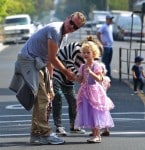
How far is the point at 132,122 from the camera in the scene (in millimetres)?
12383

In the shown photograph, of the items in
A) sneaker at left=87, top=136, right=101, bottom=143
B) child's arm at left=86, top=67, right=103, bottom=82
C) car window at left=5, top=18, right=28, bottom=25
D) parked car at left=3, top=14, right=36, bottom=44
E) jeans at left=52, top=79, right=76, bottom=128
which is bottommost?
parked car at left=3, top=14, right=36, bottom=44

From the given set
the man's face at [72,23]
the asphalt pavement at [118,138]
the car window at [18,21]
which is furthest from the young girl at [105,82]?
the car window at [18,21]

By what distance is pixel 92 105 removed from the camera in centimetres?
1027

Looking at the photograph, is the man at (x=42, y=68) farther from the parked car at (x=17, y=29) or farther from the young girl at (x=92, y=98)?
the parked car at (x=17, y=29)

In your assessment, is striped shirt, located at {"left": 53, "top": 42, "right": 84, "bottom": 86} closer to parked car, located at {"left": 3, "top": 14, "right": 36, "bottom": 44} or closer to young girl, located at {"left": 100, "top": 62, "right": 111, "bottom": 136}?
young girl, located at {"left": 100, "top": 62, "right": 111, "bottom": 136}

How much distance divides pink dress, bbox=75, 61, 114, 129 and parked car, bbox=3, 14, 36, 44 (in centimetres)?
4108

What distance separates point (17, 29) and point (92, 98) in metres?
41.9

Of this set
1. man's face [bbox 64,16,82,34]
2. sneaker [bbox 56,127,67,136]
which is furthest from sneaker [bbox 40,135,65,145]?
man's face [bbox 64,16,82,34]

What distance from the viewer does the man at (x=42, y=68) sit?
986 cm

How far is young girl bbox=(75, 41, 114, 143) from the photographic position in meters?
10.2

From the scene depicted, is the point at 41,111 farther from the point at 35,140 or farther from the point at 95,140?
the point at 95,140

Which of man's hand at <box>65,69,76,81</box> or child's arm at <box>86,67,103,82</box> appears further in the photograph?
child's arm at <box>86,67,103,82</box>

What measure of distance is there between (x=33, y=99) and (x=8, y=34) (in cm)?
4280

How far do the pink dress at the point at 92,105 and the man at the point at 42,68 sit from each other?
1.13 ft
